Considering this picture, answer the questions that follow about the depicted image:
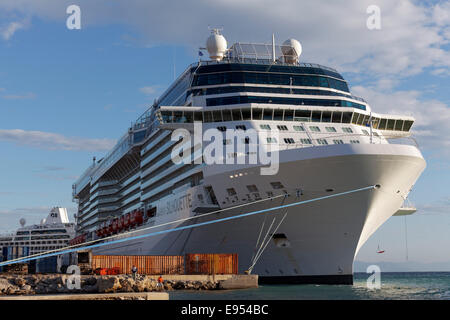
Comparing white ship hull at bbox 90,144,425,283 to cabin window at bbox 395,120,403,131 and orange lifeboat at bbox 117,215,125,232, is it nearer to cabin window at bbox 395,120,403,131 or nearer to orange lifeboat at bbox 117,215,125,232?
cabin window at bbox 395,120,403,131

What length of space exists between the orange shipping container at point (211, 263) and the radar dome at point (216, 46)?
15108 millimetres

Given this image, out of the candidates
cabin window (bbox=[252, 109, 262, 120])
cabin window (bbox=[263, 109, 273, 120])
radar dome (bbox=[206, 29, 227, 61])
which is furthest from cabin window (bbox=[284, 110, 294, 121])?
radar dome (bbox=[206, 29, 227, 61])

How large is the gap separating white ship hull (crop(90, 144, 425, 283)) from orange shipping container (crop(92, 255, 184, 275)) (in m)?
2.02

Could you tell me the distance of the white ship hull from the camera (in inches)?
970

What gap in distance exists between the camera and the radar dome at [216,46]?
127 ft

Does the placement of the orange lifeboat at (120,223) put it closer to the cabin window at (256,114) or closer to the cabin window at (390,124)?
the cabin window at (256,114)

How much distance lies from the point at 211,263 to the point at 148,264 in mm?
3768

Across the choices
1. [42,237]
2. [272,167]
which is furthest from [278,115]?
[42,237]

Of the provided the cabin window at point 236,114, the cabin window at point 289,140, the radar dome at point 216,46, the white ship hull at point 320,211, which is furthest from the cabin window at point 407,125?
the radar dome at point 216,46

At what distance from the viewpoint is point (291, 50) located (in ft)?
128

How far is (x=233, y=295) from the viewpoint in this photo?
23438 millimetres

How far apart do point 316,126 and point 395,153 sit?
7.01 m
